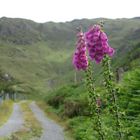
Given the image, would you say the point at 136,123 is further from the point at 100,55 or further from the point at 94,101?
the point at 100,55

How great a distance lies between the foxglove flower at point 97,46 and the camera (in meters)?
9.13

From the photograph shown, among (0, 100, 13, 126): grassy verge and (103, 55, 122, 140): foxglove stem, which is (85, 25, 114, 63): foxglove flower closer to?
(103, 55, 122, 140): foxglove stem

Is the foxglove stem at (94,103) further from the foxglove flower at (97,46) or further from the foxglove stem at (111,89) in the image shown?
the foxglove flower at (97,46)

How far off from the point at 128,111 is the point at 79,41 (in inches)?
299

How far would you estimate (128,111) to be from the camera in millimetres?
16484

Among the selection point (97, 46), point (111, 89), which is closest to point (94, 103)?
point (111, 89)

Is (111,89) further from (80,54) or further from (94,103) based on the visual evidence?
(80,54)

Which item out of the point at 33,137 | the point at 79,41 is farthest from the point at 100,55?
the point at 33,137

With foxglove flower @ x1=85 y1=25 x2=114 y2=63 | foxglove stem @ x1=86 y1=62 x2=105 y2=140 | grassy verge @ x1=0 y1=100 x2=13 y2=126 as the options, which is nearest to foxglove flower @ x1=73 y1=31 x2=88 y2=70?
foxglove flower @ x1=85 y1=25 x2=114 y2=63

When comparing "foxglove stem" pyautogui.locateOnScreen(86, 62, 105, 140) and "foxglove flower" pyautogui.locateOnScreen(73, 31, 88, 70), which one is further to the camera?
"foxglove stem" pyautogui.locateOnScreen(86, 62, 105, 140)

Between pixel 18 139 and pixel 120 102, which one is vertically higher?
pixel 120 102

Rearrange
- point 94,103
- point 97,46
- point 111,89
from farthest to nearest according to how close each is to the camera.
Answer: point 94,103 → point 111,89 → point 97,46

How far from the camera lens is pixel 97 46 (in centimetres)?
914

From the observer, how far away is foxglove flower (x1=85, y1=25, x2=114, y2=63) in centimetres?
913
